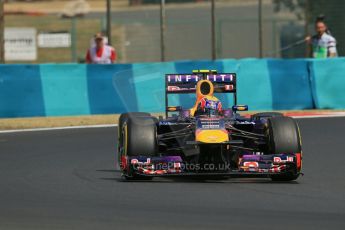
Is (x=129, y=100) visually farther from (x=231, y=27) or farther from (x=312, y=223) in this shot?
(x=231, y=27)

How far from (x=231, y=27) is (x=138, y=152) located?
39.5 m

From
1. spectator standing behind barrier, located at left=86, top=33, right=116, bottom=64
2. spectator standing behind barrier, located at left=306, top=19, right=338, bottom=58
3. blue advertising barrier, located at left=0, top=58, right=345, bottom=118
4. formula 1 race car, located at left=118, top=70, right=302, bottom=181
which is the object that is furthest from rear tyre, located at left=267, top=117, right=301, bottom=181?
spectator standing behind barrier, located at left=306, top=19, right=338, bottom=58

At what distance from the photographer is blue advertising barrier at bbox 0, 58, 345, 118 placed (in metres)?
21.3

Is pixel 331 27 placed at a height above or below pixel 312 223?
above

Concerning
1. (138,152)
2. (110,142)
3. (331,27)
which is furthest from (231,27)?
(138,152)

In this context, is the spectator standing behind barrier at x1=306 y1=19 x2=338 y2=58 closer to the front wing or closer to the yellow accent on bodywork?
the front wing

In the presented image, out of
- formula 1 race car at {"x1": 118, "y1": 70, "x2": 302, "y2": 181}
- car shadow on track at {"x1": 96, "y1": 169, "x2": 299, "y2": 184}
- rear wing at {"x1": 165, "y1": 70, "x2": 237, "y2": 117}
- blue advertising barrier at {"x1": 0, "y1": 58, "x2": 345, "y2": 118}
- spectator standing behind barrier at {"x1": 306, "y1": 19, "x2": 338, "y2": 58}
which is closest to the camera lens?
formula 1 race car at {"x1": 118, "y1": 70, "x2": 302, "y2": 181}

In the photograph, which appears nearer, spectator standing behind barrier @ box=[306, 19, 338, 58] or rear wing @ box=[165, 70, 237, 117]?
rear wing @ box=[165, 70, 237, 117]

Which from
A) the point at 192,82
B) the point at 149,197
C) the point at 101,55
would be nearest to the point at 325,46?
the point at 101,55

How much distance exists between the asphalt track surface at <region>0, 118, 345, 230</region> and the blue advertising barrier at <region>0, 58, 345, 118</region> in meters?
5.54

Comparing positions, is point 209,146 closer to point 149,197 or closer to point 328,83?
point 149,197

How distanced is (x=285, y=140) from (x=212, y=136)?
91cm

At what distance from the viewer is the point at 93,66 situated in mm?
21922

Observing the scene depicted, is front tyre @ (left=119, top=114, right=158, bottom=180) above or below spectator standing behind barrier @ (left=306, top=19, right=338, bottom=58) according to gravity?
below
